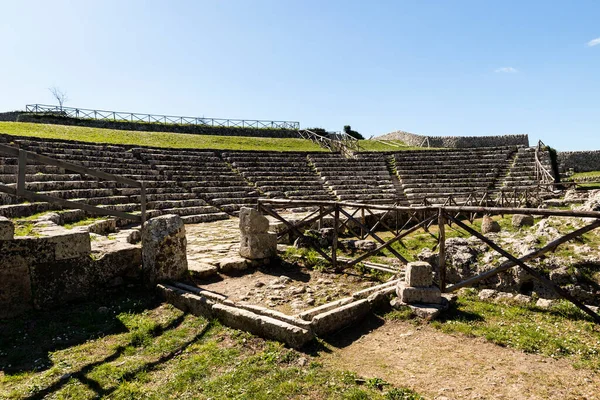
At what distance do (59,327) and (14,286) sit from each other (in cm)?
98

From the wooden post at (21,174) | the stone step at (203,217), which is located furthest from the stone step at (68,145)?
the wooden post at (21,174)

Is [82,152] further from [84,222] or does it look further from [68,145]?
[84,222]

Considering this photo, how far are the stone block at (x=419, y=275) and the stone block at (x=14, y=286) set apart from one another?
5.71 m

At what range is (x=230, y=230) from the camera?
1277 cm

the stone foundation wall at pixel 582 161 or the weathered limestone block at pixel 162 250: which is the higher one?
the stone foundation wall at pixel 582 161

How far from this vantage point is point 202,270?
7145 millimetres

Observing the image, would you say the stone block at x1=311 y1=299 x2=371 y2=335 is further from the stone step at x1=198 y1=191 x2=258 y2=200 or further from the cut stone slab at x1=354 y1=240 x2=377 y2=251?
the stone step at x1=198 y1=191 x2=258 y2=200

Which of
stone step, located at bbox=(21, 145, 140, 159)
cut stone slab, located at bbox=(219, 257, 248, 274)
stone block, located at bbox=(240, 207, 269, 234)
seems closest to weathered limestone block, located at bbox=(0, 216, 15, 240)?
cut stone slab, located at bbox=(219, 257, 248, 274)

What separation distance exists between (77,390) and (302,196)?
682 inches

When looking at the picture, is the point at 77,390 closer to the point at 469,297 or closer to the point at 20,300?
the point at 20,300

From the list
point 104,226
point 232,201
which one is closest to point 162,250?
point 104,226

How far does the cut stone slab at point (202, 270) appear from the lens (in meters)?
7.09

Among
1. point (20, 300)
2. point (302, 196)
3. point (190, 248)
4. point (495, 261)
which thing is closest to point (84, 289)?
point (20, 300)

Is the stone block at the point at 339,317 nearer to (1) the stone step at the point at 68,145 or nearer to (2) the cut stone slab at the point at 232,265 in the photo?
(2) the cut stone slab at the point at 232,265
